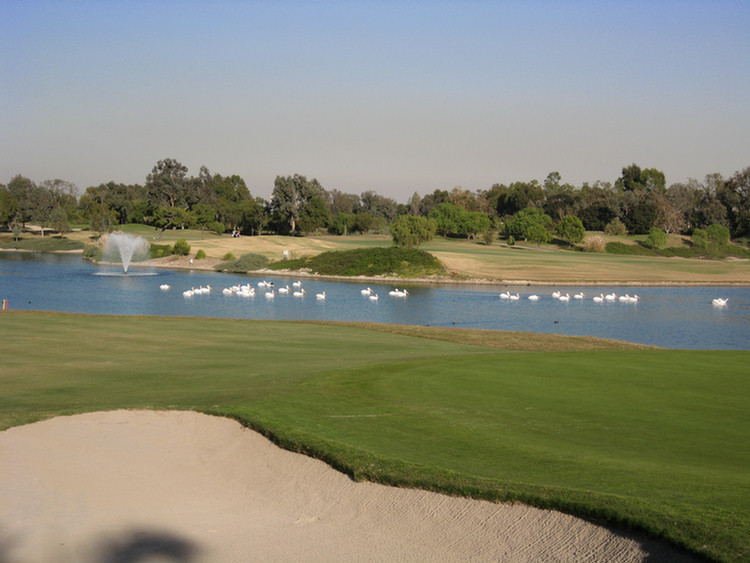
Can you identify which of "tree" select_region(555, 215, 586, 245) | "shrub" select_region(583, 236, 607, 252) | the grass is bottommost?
the grass

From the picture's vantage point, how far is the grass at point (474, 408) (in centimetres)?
773

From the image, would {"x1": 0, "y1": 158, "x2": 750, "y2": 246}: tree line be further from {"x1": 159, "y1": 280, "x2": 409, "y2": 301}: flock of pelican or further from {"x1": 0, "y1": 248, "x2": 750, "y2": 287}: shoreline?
{"x1": 159, "y1": 280, "x2": 409, "y2": 301}: flock of pelican

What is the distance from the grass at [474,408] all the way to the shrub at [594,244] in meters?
106

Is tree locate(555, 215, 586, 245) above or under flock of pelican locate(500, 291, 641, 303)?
above

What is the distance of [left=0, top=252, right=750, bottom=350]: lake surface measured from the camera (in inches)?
1827

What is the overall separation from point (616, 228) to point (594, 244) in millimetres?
17928

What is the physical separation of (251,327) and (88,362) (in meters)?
11.8

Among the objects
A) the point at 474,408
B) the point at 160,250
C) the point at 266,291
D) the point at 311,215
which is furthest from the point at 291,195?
the point at 474,408

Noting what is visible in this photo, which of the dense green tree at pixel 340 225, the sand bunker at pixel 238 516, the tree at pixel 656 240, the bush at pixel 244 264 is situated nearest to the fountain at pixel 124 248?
the bush at pixel 244 264

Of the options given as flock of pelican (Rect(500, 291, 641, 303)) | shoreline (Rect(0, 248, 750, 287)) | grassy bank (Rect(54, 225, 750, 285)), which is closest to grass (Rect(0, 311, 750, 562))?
flock of pelican (Rect(500, 291, 641, 303))

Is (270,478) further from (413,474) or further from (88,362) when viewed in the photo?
(88,362)

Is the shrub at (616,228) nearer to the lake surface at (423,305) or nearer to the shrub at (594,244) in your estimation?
the shrub at (594,244)

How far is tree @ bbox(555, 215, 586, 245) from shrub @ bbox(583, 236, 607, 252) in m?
1.64

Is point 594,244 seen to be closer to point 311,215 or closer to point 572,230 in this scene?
point 572,230
